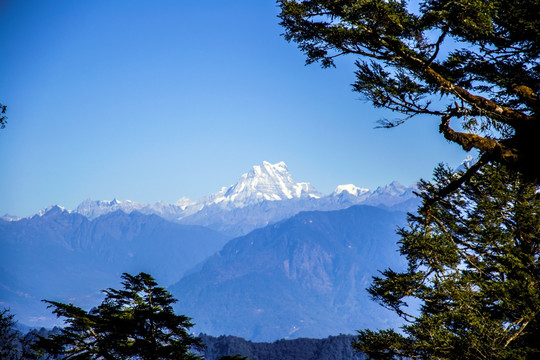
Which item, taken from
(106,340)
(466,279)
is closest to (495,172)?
(466,279)

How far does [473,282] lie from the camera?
8.76 meters

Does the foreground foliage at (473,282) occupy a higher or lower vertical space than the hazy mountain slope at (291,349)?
lower

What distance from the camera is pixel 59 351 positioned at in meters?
7.90

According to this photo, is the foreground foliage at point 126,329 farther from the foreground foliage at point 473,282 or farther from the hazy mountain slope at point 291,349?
the hazy mountain slope at point 291,349

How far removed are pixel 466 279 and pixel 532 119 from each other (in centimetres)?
445

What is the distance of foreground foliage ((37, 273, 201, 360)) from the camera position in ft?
26.7

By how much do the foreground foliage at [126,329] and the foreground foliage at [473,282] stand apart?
509 cm

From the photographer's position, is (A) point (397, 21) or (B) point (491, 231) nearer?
(A) point (397, 21)

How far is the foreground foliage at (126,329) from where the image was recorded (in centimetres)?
812

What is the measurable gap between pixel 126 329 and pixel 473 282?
845 centimetres

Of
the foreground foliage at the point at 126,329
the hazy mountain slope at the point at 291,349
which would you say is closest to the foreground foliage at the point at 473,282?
the foreground foliage at the point at 126,329

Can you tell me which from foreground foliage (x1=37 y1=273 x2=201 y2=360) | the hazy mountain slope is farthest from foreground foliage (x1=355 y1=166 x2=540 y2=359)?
the hazy mountain slope

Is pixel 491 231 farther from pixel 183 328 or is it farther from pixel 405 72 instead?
pixel 183 328

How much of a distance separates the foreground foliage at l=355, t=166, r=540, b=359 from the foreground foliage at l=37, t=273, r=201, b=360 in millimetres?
5086
